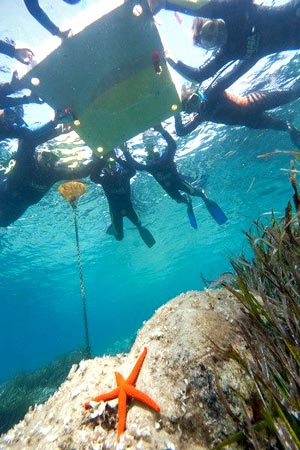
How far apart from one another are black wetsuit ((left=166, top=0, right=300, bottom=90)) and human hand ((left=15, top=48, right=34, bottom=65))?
11.5ft

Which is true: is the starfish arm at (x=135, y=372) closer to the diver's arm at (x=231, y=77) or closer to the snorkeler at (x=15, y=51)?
the snorkeler at (x=15, y=51)

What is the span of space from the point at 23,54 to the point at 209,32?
471cm

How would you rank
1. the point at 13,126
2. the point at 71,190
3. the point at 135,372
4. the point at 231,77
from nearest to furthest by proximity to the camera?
the point at 135,372
the point at 13,126
the point at 71,190
the point at 231,77

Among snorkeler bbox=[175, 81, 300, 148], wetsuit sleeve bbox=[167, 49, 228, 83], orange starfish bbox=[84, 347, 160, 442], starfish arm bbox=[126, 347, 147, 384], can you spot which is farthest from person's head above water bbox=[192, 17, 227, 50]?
orange starfish bbox=[84, 347, 160, 442]

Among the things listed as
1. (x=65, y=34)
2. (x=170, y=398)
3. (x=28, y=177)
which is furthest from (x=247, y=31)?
(x=170, y=398)

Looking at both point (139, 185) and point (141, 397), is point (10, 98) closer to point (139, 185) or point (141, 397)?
point (141, 397)

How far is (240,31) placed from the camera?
Result: 7.52 metres

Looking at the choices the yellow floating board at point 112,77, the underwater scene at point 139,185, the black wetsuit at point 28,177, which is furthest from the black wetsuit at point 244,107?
the black wetsuit at point 28,177

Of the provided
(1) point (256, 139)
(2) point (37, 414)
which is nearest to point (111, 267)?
(1) point (256, 139)

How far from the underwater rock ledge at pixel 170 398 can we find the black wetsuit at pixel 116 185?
691cm

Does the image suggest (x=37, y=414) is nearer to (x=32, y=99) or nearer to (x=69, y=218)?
(x=32, y=99)

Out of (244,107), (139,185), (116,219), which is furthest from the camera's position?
(139,185)

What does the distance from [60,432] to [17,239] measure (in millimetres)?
21853

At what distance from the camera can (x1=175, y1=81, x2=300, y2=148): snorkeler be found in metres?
9.27
